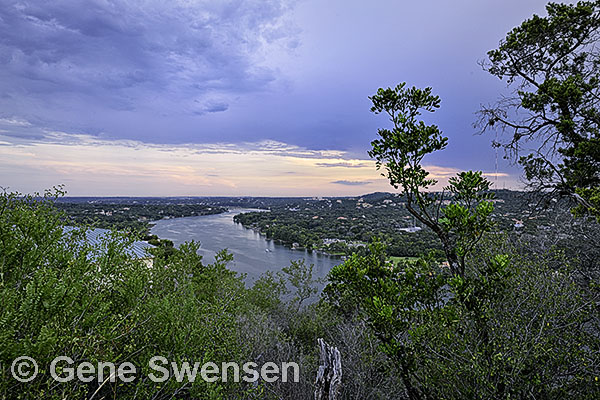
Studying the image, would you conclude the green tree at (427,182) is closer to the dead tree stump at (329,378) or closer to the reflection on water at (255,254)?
the dead tree stump at (329,378)

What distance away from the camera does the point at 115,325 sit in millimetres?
2662

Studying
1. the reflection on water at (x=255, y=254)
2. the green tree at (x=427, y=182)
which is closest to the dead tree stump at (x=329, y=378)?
the green tree at (x=427, y=182)

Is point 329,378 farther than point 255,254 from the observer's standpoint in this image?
No

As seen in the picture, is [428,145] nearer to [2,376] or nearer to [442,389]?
[442,389]

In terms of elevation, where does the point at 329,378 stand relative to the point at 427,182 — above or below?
below

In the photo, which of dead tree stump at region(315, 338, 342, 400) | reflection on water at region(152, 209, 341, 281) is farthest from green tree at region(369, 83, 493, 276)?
reflection on water at region(152, 209, 341, 281)

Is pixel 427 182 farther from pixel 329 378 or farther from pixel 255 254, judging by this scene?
pixel 255 254

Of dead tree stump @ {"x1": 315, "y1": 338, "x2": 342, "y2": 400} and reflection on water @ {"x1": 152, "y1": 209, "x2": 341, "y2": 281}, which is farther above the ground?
dead tree stump @ {"x1": 315, "y1": 338, "x2": 342, "y2": 400}

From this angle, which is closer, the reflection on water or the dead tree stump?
the dead tree stump

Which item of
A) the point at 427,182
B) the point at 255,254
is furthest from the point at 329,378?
the point at 255,254

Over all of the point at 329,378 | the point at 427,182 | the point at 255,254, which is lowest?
the point at 255,254

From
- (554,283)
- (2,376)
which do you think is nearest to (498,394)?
(554,283)

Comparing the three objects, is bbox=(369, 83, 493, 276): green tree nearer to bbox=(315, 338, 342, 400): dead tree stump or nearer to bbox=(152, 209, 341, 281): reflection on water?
bbox=(315, 338, 342, 400): dead tree stump

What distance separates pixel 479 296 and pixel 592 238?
4.15m
